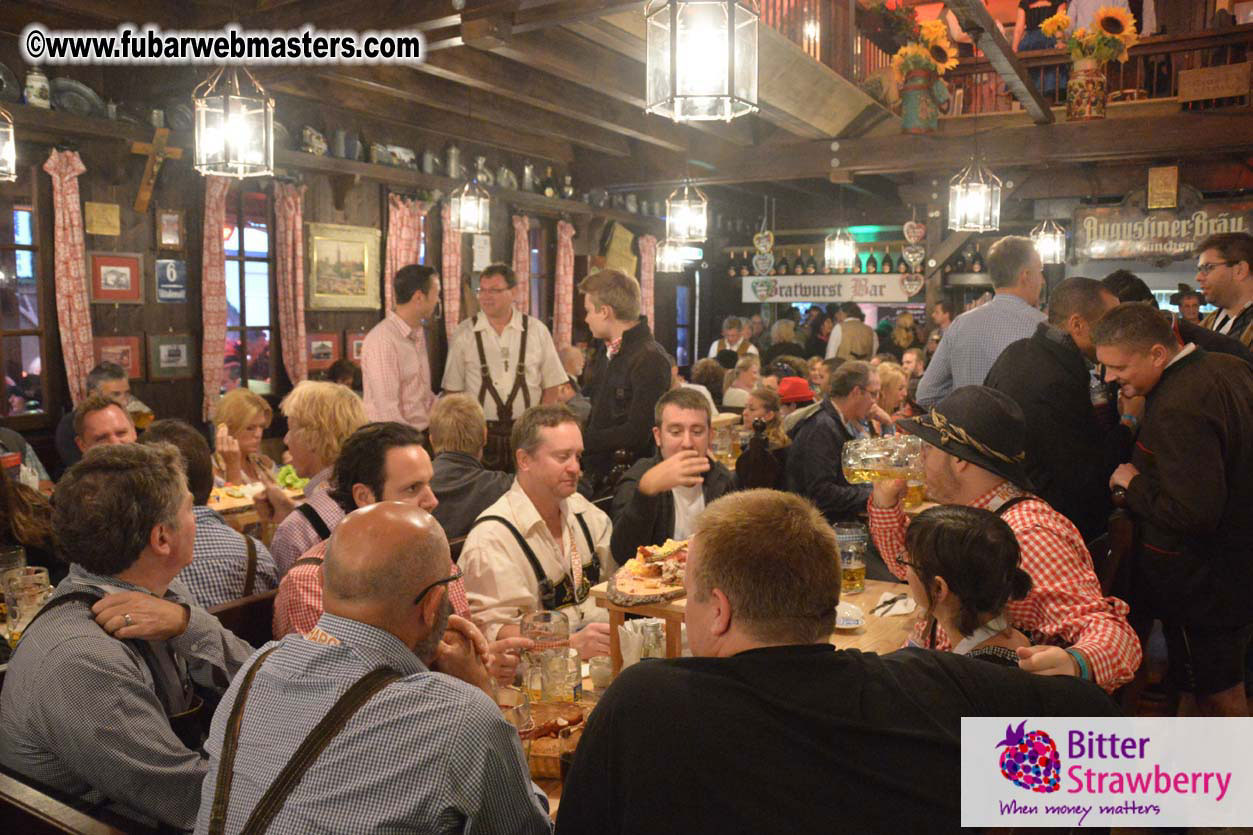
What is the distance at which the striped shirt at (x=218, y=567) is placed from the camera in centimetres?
273

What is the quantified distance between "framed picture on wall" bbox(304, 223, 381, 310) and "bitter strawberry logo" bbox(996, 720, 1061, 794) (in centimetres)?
691

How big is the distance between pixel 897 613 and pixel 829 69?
6.01 metres

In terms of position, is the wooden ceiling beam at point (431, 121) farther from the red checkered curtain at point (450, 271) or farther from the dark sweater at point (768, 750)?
the dark sweater at point (768, 750)

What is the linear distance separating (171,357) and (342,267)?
1704mm

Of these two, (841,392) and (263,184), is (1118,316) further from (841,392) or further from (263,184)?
(263,184)

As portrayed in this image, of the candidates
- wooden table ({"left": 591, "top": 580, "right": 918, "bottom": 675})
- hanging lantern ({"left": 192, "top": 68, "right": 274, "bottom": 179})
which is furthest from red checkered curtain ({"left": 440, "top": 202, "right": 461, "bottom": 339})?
wooden table ({"left": 591, "top": 580, "right": 918, "bottom": 675})

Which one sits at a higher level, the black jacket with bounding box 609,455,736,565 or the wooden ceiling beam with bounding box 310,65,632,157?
the wooden ceiling beam with bounding box 310,65,632,157

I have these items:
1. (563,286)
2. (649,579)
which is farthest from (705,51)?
(563,286)

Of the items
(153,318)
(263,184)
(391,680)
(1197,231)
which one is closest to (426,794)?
(391,680)

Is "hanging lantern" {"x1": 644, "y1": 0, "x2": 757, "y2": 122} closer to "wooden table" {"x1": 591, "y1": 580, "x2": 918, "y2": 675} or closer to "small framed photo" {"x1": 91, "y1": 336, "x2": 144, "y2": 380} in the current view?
"wooden table" {"x1": 591, "y1": 580, "x2": 918, "y2": 675}

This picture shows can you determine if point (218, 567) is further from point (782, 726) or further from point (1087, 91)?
point (1087, 91)

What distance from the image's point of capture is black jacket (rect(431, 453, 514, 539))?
148 inches

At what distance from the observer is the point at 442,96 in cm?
759

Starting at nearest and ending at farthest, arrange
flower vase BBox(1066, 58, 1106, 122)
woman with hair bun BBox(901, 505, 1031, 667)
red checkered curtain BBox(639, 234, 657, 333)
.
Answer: woman with hair bun BBox(901, 505, 1031, 667), flower vase BBox(1066, 58, 1106, 122), red checkered curtain BBox(639, 234, 657, 333)
